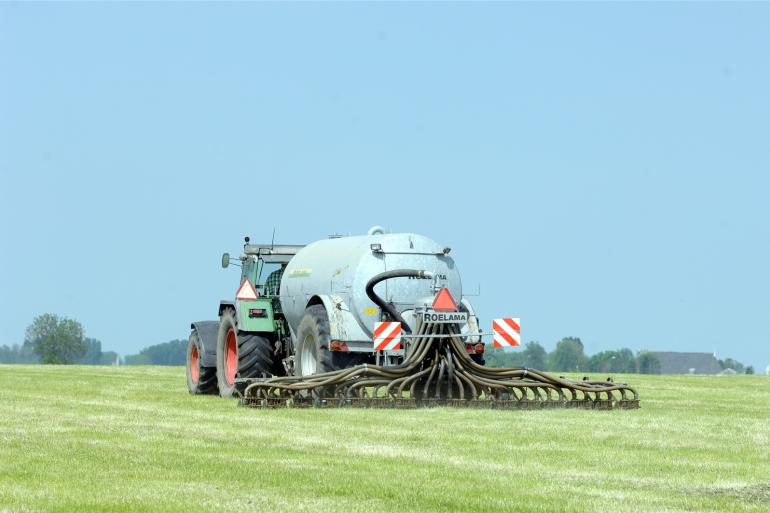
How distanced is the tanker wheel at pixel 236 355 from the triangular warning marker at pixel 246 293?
350 mm

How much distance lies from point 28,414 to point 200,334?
27.4 ft

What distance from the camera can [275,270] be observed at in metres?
28.1

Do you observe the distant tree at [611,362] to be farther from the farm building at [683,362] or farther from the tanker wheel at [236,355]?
the tanker wheel at [236,355]

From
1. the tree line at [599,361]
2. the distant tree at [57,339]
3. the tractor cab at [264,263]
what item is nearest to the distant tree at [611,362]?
the tree line at [599,361]

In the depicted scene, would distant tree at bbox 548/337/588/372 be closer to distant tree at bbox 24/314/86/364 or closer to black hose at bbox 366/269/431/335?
distant tree at bbox 24/314/86/364

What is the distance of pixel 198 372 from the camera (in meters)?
27.7

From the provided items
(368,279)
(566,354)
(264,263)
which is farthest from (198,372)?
(566,354)

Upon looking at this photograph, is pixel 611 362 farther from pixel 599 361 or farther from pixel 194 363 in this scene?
pixel 194 363

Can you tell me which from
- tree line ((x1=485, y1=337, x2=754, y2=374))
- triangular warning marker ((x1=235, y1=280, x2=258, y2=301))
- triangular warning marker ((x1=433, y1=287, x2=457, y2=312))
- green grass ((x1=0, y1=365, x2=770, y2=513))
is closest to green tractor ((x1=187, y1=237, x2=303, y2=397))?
triangular warning marker ((x1=235, y1=280, x2=258, y2=301))

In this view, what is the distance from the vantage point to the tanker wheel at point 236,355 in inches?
1005

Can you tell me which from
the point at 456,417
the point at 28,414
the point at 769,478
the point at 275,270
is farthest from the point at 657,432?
the point at 275,270

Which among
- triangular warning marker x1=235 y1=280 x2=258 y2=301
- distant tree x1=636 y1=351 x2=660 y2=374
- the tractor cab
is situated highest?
distant tree x1=636 y1=351 x2=660 y2=374

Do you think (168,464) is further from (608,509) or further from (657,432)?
(657,432)

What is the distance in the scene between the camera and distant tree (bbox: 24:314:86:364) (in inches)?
5807
